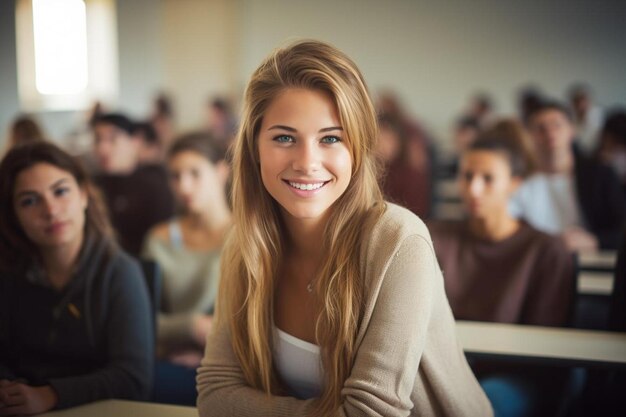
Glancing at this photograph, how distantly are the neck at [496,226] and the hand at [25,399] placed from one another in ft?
5.31

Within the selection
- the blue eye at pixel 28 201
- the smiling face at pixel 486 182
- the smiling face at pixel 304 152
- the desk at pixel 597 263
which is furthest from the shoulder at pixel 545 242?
the blue eye at pixel 28 201

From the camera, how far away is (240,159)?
4.29 feet

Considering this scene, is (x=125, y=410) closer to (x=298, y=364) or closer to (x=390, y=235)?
(x=298, y=364)

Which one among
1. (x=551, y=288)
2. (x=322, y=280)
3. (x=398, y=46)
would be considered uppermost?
(x=398, y=46)

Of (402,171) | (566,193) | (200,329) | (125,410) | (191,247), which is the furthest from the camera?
(402,171)

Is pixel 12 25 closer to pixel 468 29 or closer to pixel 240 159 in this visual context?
pixel 468 29

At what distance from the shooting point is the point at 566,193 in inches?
144

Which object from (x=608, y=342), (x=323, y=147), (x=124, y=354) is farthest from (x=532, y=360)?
(x=124, y=354)

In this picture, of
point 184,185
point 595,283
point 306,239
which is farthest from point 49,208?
point 595,283

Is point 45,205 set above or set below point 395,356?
above

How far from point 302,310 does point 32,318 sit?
782mm

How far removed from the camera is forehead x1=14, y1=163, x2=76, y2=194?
61.8 inches

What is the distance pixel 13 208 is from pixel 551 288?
1691mm

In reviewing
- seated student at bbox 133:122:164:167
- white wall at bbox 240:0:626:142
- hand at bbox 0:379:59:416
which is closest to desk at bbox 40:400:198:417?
hand at bbox 0:379:59:416
